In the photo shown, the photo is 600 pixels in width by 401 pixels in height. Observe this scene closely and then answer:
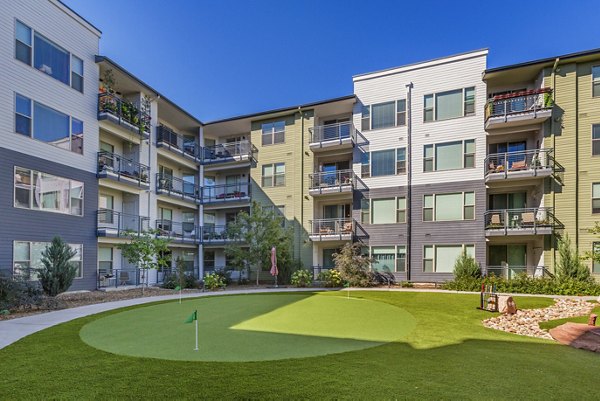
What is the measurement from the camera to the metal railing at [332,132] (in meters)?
23.3

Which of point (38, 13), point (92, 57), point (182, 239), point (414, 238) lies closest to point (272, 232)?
point (182, 239)

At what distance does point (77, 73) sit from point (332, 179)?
16.3 metres

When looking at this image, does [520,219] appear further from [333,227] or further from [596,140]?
[333,227]

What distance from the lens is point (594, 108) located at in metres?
17.8

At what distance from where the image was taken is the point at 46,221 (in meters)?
15.5

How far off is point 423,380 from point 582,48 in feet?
71.7

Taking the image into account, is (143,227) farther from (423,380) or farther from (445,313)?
(423,380)

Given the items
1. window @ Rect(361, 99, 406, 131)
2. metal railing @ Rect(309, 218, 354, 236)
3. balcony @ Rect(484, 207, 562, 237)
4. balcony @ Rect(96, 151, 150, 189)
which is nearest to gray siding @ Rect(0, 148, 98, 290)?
balcony @ Rect(96, 151, 150, 189)

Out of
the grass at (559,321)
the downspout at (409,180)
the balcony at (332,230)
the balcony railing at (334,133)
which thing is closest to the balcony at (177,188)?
the balcony at (332,230)

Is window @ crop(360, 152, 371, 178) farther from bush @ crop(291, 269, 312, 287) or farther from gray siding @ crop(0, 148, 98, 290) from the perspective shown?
gray siding @ crop(0, 148, 98, 290)

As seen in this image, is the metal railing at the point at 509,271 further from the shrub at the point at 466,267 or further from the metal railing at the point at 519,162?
the metal railing at the point at 519,162

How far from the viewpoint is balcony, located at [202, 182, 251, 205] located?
1022 inches

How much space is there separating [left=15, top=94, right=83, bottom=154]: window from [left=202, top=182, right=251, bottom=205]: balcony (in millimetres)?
10430

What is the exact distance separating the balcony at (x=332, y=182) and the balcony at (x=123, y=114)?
37.7ft
